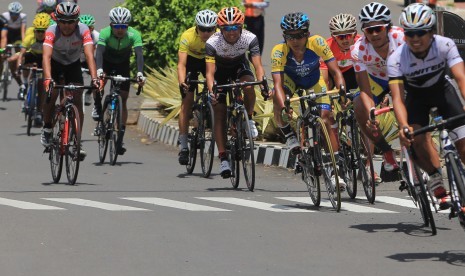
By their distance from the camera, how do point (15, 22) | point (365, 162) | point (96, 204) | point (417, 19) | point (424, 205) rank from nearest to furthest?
point (417, 19) → point (424, 205) → point (96, 204) → point (365, 162) → point (15, 22)

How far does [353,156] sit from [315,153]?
664 millimetres

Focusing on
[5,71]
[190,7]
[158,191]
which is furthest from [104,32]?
[5,71]

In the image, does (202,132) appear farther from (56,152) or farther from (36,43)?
(36,43)

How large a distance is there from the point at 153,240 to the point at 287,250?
1.09 metres

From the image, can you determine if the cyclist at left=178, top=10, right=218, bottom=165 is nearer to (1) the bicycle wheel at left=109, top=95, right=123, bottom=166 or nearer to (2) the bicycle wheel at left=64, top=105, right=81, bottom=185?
(1) the bicycle wheel at left=109, top=95, right=123, bottom=166

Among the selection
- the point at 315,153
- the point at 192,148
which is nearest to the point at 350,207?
the point at 315,153

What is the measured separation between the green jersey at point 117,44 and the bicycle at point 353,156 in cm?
480

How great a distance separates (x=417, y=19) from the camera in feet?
33.0

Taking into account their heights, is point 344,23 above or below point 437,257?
above

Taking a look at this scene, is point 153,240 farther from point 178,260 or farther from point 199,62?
point 199,62

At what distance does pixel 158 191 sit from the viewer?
1459 centimetres

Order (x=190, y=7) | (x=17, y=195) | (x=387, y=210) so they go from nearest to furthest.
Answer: (x=387, y=210) < (x=17, y=195) < (x=190, y=7)

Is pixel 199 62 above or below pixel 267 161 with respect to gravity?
above

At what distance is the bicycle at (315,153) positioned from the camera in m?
12.6
